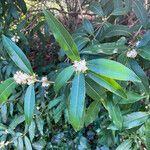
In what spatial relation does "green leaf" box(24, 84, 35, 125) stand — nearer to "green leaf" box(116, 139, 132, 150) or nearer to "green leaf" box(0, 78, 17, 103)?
"green leaf" box(0, 78, 17, 103)

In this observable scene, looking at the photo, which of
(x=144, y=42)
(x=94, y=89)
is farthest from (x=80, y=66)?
(x=144, y=42)

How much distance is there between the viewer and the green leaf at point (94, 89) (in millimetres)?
1286

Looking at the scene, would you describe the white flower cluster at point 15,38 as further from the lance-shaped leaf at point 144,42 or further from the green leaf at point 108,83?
the green leaf at point 108,83

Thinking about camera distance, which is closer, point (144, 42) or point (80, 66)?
point (80, 66)

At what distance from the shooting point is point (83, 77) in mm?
1200

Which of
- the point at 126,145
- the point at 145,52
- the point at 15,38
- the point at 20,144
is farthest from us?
→ the point at 20,144

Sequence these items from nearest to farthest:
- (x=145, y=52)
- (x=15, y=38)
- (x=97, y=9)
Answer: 1. (x=145, y=52)
2. (x=97, y=9)
3. (x=15, y=38)

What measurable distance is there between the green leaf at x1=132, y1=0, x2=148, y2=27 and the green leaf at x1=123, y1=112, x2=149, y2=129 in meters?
0.50

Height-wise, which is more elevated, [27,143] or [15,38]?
[15,38]

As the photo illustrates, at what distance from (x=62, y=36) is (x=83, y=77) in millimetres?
159

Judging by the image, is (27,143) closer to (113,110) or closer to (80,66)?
(113,110)

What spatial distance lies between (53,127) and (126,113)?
141 cm

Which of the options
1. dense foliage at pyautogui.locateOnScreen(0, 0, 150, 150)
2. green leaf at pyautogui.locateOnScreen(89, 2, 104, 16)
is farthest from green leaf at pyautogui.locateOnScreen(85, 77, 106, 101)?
green leaf at pyautogui.locateOnScreen(89, 2, 104, 16)

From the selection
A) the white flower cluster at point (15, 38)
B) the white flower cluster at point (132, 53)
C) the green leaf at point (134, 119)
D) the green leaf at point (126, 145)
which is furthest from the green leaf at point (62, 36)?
the white flower cluster at point (15, 38)
